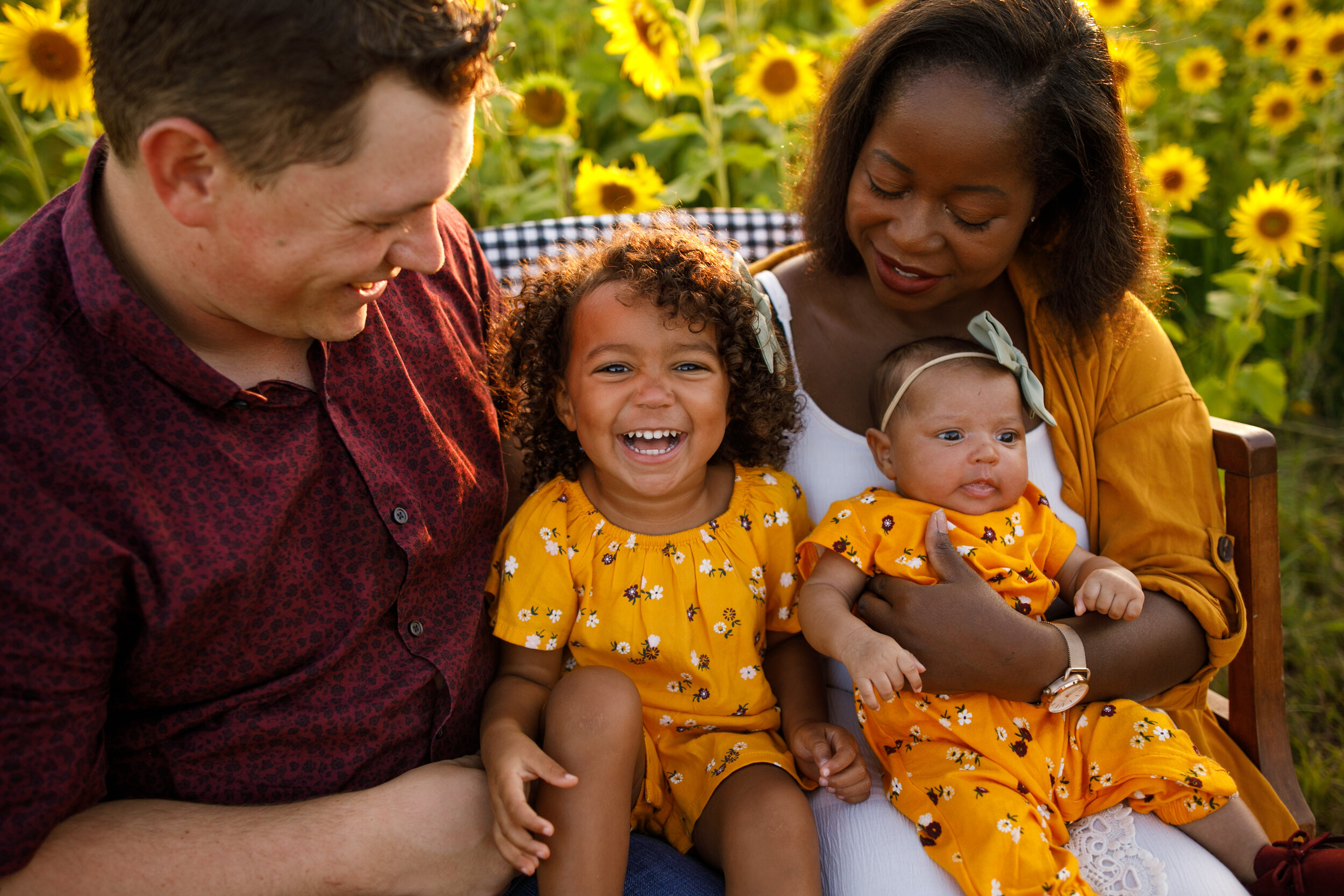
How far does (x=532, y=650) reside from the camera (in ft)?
6.57

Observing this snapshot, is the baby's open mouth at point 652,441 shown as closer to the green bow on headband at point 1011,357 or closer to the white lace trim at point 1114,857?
the green bow on headband at point 1011,357

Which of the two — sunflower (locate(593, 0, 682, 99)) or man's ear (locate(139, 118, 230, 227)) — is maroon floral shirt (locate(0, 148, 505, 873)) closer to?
man's ear (locate(139, 118, 230, 227))

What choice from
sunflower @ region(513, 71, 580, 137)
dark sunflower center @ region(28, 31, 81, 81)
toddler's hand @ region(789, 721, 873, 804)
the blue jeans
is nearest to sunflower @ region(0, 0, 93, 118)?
dark sunflower center @ region(28, 31, 81, 81)

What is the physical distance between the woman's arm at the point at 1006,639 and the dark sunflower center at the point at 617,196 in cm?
153

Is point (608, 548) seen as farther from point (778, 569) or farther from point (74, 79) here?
point (74, 79)

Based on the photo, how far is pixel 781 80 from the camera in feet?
10.5

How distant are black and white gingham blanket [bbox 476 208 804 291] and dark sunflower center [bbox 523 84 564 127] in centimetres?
60

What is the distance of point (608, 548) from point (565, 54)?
10.2 ft

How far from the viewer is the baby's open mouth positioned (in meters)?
1.98

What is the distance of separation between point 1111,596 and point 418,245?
4.83 ft

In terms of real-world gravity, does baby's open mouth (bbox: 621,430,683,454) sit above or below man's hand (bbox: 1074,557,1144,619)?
above

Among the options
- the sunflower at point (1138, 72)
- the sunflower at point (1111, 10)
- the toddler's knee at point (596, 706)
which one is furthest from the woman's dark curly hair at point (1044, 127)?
the sunflower at point (1111, 10)

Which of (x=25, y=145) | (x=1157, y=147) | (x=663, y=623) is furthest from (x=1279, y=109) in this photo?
(x=25, y=145)

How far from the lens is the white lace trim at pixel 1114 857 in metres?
1.73
